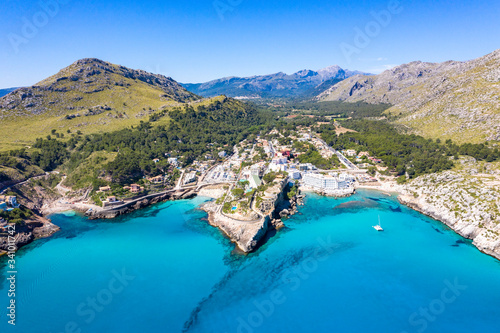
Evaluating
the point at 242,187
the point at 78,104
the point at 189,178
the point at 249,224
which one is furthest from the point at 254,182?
the point at 78,104

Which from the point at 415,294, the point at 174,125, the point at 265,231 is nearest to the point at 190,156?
the point at 174,125

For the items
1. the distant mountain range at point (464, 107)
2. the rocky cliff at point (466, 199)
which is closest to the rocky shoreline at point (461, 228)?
the rocky cliff at point (466, 199)

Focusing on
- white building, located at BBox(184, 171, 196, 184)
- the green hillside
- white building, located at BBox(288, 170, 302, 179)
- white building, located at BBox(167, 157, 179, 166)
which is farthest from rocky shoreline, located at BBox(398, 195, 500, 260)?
the green hillside

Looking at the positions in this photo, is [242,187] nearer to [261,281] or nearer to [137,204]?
[137,204]

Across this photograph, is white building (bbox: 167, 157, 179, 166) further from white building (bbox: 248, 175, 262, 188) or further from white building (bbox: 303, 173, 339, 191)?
white building (bbox: 303, 173, 339, 191)

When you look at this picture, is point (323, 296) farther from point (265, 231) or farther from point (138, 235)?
point (138, 235)

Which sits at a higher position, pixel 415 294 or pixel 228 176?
pixel 228 176
